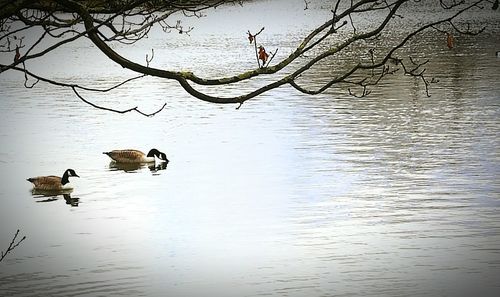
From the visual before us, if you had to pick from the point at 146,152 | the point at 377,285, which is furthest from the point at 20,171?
the point at 377,285

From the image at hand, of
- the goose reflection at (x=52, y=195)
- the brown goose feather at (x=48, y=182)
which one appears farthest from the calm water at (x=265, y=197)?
the brown goose feather at (x=48, y=182)

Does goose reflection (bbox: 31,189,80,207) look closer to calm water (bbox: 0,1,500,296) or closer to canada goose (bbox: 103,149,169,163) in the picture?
calm water (bbox: 0,1,500,296)

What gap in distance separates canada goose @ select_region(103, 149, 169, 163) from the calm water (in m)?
0.20

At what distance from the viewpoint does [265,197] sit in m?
10.8

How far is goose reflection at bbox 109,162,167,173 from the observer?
12661 millimetres

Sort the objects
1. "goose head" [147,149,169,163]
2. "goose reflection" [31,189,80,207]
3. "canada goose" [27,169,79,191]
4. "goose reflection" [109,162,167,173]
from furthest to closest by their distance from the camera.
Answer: "goose head" [147,149,169,163], "goose reflection" [109,162,167,173], "canada goose" [27,169,79,191], "goose reflection" [31,189,80,207]

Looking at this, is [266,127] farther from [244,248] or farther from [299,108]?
[244,248]

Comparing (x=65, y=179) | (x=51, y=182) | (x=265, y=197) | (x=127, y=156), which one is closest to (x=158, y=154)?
(x=127, y=156)

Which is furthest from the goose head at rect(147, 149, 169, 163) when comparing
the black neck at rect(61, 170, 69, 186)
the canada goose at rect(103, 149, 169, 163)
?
the black neck at rect(61, 170, 69, 186)

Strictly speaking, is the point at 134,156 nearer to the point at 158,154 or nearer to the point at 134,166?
the point at 134,166

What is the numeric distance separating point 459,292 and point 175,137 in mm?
8069

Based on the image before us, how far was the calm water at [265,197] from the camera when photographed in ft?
26.4

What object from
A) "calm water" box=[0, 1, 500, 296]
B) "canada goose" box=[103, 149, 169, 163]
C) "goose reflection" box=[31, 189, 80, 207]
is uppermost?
"canada goose" box=[103, 149, 169, 163]

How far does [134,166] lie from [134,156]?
125mm
